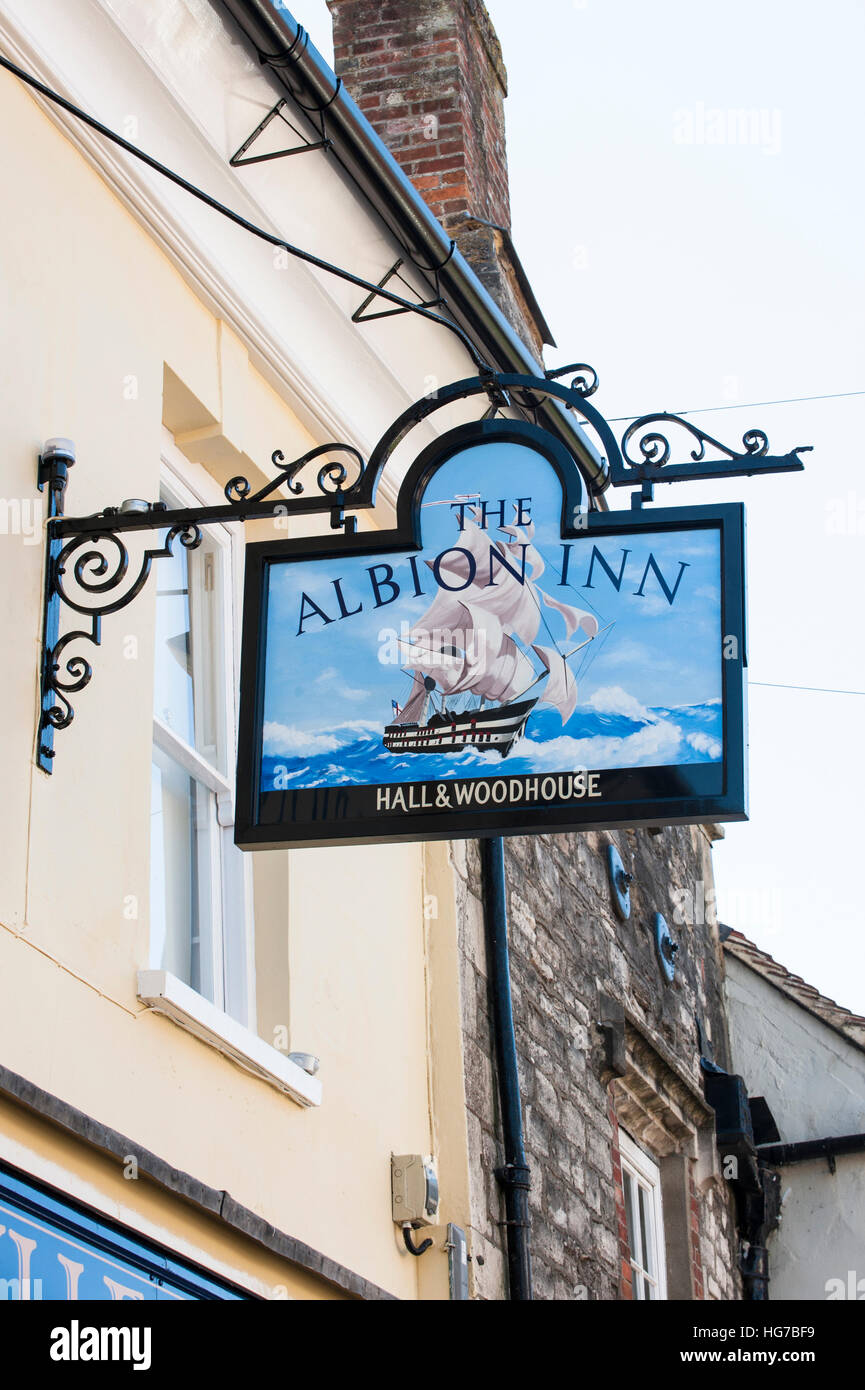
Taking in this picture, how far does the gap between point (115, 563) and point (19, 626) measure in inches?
24.4

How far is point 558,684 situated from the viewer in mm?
4621

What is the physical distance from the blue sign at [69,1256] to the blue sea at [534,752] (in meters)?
1.05

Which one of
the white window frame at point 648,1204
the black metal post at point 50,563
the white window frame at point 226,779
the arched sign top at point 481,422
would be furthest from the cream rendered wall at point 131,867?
→ the white window frame at point 648,1204

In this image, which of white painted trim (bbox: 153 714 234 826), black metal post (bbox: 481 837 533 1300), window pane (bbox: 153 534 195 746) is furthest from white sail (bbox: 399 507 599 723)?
black metal post (bbox: 481 837 533 1300)

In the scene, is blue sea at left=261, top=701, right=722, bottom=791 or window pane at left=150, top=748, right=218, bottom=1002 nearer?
blue sea at left=261, top=701, right=722, bottom=791

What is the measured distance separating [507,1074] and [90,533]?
10.4 feet

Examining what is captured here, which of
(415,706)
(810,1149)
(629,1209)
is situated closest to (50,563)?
(415,706)

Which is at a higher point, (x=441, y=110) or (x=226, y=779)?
(x=441, y=110)

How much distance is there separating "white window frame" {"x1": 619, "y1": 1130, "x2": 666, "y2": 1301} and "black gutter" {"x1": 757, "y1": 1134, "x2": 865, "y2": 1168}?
7.75ft

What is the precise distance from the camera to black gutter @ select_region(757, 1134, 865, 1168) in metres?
11.9

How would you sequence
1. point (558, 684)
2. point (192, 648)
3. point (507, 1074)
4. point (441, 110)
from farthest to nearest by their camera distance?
1. point (441, 110)
2. point (507, 1074)
3. point (192, 648)
4. point (558, 684)

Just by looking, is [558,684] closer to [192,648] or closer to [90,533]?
[90,533]

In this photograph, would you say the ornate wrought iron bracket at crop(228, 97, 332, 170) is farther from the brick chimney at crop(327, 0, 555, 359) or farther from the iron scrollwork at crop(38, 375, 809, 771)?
the brick chimney at crop(327, 0, 555, 359)
